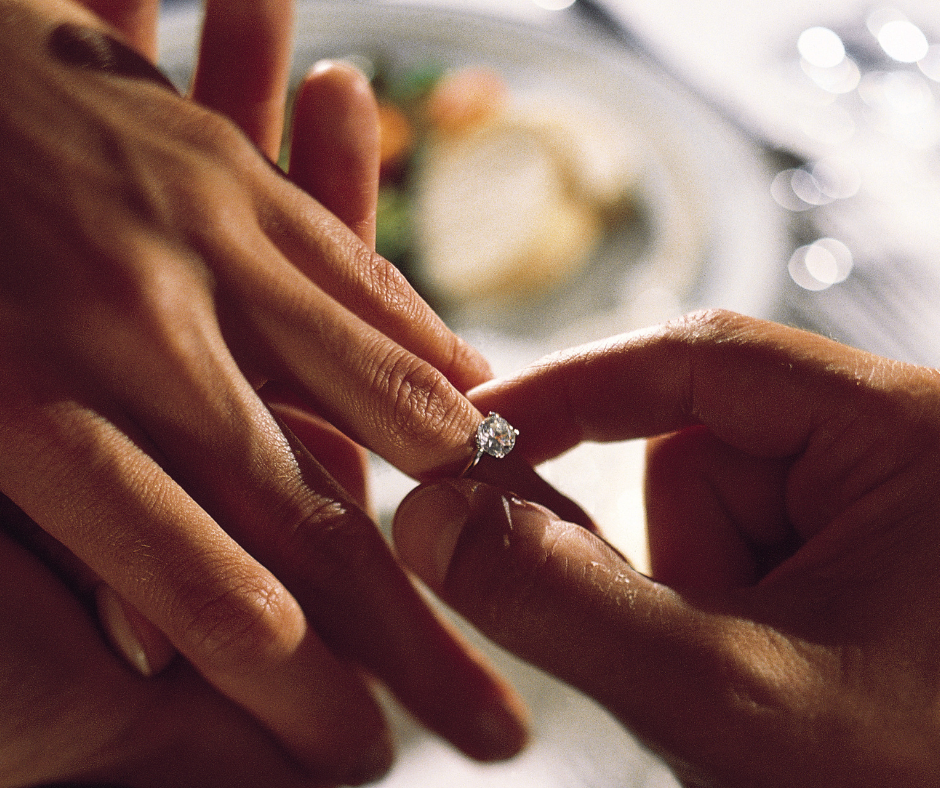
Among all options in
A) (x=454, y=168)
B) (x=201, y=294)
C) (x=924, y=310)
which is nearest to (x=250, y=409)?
(x=201, y=294)

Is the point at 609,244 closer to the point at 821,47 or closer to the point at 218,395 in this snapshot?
the point at 821,47

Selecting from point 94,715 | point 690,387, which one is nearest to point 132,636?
point 94,715

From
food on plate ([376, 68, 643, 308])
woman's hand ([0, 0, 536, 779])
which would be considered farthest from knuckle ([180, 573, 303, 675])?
food on plate ([376, 68, 643, 308])

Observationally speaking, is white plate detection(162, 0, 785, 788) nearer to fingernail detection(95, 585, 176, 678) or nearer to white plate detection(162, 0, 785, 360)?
white plate detection(162, 0, 785, 360)

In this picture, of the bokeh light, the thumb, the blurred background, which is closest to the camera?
the thumb

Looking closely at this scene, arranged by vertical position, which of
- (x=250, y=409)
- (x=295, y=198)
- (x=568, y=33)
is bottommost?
(x=250, y=409)

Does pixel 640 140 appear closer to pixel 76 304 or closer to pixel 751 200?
pixel 751 200

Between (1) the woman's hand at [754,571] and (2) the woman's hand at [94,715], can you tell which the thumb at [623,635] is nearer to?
(1) the woman's hand at [754,571]

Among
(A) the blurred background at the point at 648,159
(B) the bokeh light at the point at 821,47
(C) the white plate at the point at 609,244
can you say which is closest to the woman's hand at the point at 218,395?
(C) the white plate at the point at 609,244
